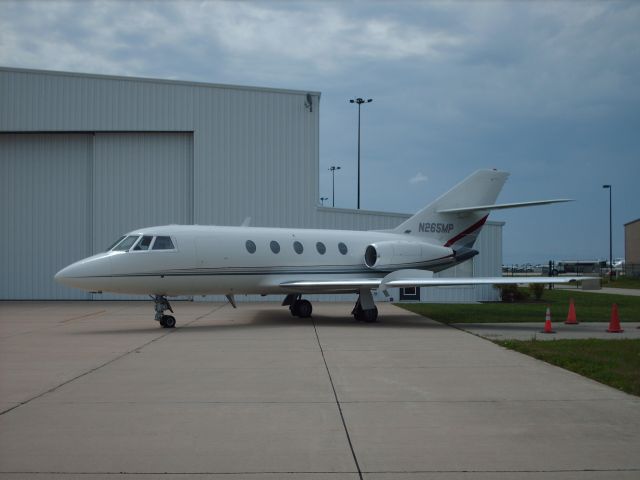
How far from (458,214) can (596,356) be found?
37.1 ft

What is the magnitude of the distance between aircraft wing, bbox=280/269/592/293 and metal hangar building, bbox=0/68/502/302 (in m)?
9.94

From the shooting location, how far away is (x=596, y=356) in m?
11.4

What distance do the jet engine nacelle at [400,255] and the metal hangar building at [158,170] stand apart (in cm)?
765

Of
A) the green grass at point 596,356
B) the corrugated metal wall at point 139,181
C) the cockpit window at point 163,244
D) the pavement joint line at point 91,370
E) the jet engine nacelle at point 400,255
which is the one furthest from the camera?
the corrugated metal wall at point 139,181

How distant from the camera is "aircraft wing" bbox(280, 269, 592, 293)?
1742 centimetres

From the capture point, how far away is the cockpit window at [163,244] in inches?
667

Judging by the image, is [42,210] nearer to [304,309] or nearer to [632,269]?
[304,309]

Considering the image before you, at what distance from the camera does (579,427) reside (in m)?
6.68

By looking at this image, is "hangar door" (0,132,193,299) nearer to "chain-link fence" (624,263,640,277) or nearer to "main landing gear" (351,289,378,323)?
"main landing gear" (351,289,378,323)

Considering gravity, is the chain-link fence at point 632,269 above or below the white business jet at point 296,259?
below

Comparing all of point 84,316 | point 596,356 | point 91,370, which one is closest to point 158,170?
point 84,316

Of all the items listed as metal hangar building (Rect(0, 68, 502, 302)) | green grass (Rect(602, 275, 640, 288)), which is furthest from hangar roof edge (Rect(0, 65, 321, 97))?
green grass (Rect(602, 275, 640, 288))

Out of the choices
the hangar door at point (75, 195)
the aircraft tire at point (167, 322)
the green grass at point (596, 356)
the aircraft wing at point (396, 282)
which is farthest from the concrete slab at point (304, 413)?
the hangar door at point (75, 195)

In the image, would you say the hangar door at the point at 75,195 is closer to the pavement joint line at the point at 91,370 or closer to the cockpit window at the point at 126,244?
the cockpit window at the point at 126,244
